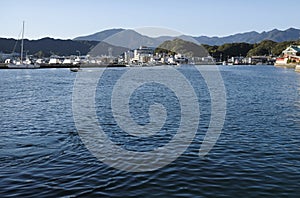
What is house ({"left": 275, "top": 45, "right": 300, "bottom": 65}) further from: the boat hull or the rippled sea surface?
the rippled sea surface

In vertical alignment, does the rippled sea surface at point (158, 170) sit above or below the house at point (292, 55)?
below

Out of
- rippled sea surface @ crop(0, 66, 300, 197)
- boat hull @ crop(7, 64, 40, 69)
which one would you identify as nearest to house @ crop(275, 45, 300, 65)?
boat hull @ crop(7, 64, 40, 69)

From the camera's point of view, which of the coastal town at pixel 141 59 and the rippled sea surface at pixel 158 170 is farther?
the coastal town at pixel 141 59

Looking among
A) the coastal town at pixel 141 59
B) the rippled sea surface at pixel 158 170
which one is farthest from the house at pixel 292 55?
the rippled sea surface at pixel 158 170

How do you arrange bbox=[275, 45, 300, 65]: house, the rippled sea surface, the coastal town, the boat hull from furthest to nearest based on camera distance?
the coastal town, bbox=[275, 45, 300, 65]: house, the boat hull, the rippled sea surface

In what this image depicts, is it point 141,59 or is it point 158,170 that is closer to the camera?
point 158,170

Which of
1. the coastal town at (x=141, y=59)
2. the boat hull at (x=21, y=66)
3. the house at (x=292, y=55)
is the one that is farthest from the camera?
the coastal town at (x=141, y=59)

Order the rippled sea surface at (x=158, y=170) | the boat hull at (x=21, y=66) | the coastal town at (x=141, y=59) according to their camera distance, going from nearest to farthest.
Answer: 1. the rippled sea surface at (x=158, y=170)
2. the boat hull at (x=21, y=66)
3. the coastal town at (x=141, y=59)

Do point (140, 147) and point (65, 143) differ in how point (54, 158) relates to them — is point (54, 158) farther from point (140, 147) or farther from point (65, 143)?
point (140, 147)

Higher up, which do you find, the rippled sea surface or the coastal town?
the coastal town

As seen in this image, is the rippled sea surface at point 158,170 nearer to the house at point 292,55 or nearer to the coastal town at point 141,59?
the coastal town at point 141,59

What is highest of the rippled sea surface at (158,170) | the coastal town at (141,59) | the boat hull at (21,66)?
the coastal town at (141,59)

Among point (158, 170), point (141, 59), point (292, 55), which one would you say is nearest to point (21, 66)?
point (141, 59)

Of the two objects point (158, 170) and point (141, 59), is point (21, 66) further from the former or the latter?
point (158, 170)
